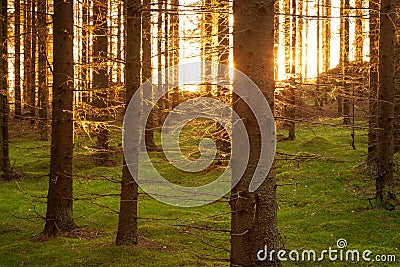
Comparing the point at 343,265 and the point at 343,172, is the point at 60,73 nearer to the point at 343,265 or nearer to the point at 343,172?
the point at 343,265

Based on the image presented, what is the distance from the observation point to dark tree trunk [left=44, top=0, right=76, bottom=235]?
8953 mm

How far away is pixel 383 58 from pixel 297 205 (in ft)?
14.6

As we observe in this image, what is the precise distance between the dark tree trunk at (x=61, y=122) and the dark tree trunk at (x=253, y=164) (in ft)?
18.0

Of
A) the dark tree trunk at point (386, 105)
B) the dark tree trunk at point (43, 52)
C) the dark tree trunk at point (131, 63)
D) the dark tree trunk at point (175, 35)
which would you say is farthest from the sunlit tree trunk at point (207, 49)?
the dark tree trunk at point (386, 105)

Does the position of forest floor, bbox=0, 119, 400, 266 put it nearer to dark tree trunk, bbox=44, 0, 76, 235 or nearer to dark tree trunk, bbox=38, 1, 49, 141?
dark tree trunk, bbox=44, 0, 76, 235

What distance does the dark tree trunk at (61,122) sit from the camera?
29.4 feet

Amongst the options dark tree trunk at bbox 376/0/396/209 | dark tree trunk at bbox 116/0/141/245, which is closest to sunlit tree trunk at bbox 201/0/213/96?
dark tree trunk at bbox 116/0/141/245

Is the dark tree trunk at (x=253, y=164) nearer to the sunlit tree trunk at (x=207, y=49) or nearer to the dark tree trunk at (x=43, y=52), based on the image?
the sunlit tree trunk at (x=207, y=49)

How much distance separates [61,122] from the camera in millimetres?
8953

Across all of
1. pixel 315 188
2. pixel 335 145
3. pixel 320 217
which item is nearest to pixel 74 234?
pixel 320 217

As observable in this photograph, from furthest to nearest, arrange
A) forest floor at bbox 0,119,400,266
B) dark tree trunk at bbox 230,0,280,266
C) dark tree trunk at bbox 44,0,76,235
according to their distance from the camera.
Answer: dark tree trunk at bbox 44,0,76,235 → forest floor at bbox 0,119,400,266 → dark tree trunk at bbox 230,0,280,266

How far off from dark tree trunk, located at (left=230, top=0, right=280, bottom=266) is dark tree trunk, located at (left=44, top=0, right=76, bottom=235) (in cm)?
549

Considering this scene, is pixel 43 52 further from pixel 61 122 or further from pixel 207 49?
pixel 207 49

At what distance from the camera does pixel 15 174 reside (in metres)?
16.4
